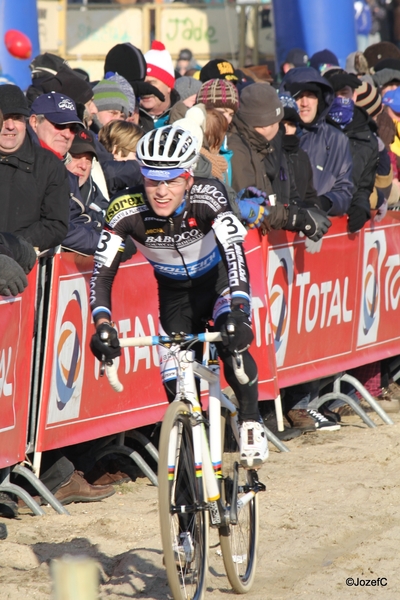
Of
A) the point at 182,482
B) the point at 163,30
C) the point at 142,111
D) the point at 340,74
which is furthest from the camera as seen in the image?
the point at 163,30

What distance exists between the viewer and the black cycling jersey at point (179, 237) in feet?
14.6

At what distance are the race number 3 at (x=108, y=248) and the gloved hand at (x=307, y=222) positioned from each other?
3267 mm

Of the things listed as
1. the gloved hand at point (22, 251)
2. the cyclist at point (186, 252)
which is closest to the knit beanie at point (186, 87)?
the gloved hand at point (22, 251)

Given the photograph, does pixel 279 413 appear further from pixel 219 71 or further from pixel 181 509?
pixel 181 509

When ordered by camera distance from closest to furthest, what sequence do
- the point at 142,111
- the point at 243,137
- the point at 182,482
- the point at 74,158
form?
the point at 182,482 < the point at 74,158 < the point at 243,137 < the point at 142,111

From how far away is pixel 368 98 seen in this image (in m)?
10.4

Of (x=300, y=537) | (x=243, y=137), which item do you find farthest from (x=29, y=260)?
(x=243, y=137)

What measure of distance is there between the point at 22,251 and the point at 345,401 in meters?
4.34

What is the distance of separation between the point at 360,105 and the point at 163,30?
9.74 m

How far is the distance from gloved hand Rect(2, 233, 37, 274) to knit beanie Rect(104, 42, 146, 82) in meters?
3.92

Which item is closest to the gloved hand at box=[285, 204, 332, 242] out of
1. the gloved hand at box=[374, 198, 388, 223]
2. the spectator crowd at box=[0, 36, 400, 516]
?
the spectator crowd at box=[0, 36, 400, 516]

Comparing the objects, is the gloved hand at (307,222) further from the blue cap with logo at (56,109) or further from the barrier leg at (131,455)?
the barrier leg at (131,455)

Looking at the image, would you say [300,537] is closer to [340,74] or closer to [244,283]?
[244,283]

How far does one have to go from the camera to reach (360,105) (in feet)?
34.0
